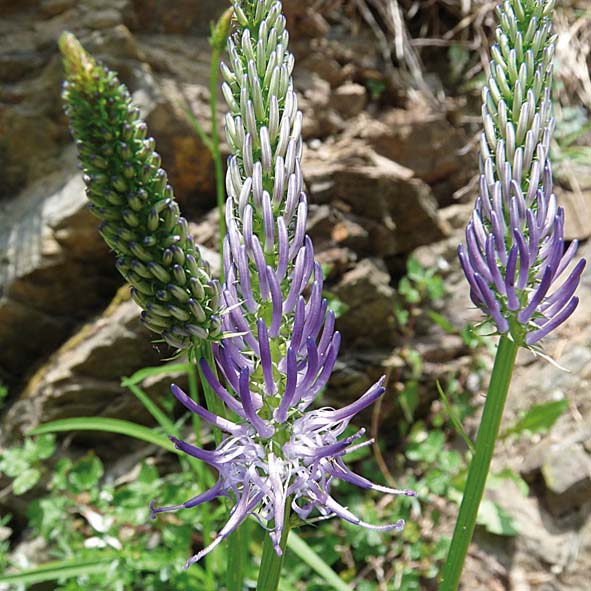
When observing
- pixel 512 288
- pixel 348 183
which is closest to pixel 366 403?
pixel 512 288

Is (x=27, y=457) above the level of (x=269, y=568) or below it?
below

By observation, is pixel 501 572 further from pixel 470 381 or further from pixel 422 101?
pixel 422 101

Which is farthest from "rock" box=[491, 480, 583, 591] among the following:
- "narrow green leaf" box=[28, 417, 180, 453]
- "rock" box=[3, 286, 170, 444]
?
"narrow green leaf" box=[28, 417, 180, 453]

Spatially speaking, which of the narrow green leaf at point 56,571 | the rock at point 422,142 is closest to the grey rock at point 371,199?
the rock at point 422,142

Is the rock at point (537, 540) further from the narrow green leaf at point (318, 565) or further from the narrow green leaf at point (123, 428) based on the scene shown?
the narrow green leaf at point (123, 428)

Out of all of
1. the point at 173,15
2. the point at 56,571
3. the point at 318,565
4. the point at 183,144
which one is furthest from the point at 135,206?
the point at 173,15

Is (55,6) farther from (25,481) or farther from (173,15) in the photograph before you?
(25,481)
